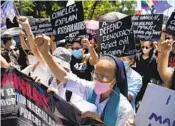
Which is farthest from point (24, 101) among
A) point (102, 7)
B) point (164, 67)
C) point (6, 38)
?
point (102, 7)

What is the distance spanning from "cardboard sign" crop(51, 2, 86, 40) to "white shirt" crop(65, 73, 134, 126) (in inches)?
96.2

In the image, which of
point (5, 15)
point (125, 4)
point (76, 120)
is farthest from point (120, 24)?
point (125, 4)

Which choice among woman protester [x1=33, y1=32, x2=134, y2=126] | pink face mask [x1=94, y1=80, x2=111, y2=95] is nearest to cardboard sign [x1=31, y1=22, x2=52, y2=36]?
woman protester [x1=33, y1=32, x2=134, y2=126]

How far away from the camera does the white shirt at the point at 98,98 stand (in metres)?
3.49

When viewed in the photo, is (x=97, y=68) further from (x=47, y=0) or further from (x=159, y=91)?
(x=47, y=0)

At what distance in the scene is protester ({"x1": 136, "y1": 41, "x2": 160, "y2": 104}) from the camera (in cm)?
651

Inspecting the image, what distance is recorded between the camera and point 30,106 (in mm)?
3559

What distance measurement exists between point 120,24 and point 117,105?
2113mm

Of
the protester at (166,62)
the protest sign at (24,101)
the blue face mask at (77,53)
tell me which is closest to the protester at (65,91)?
the protest sign at (24,101)

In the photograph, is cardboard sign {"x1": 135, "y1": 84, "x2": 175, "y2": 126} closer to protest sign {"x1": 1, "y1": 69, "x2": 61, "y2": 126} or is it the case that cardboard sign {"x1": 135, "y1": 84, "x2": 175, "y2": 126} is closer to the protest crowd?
the protest crowd

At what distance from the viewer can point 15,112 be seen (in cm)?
377

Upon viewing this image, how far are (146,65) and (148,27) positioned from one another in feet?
3.03

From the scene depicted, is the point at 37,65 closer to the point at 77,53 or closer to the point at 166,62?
the point at 166,62

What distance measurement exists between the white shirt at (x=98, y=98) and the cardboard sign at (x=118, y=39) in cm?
171
